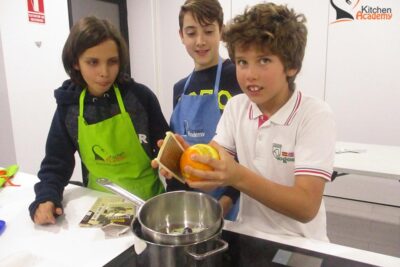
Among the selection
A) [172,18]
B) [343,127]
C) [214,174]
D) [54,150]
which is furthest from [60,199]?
[172,18]

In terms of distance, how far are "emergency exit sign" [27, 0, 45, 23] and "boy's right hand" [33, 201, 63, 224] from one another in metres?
1.86

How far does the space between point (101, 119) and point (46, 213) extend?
0.34m

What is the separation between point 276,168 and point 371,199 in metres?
2.29

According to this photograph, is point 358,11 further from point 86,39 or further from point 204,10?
point 86,39

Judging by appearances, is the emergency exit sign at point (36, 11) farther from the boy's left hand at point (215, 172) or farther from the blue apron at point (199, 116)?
the boy's left hand at point (215, 172)

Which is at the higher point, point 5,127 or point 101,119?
point 101,119

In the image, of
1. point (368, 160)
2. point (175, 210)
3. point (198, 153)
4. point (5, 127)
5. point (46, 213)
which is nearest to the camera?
point (198, 153)

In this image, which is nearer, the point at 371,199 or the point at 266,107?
the point at 266,107

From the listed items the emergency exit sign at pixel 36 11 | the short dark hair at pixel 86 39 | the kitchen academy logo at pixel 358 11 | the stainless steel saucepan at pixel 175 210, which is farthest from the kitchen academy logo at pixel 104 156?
the kitchen academy logo at pixel 358 11

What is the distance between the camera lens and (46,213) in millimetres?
908

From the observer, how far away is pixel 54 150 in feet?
3.67

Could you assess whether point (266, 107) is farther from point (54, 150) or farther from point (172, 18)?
point (172, 18)

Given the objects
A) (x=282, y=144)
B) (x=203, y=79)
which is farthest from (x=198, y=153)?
(x=203, y=79)

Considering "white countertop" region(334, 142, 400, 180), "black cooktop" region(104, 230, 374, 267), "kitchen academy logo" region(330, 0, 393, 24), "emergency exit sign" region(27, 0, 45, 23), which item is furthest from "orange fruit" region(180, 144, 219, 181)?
"kitchen academy logo" region(330, 0, 393, 24)
